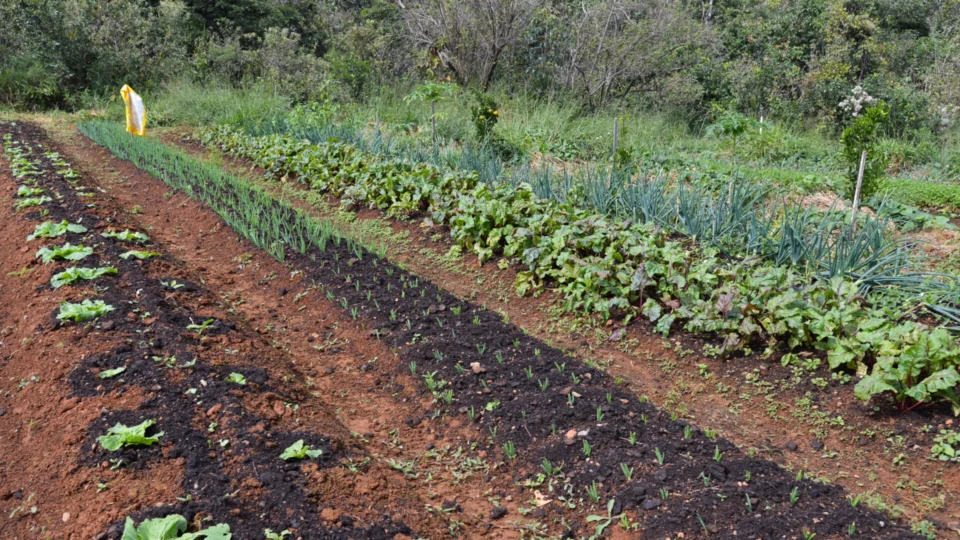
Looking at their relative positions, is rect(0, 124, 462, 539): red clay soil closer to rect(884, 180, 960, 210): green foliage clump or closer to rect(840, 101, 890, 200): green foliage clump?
rect(840, 101, 890, 200): green foliage clump

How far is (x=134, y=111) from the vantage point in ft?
27.3

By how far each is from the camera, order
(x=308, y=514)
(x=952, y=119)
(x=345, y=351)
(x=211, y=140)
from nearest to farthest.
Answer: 1. (x=308, y=514)
2. (x=345, y=351)
3. (x=211, y=140)
4. (x=952, y=119)

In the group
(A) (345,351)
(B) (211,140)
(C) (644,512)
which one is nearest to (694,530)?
(C) (644,512)

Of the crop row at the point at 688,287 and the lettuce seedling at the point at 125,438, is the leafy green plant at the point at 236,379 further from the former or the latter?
the crop row at the point at 688,287

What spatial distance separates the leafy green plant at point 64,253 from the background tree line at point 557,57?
903cm

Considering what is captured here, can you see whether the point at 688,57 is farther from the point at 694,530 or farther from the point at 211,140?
the point at 694,530

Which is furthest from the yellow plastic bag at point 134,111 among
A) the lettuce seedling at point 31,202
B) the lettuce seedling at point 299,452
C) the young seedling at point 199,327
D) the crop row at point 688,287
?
the lettuce seedling at point 299,452

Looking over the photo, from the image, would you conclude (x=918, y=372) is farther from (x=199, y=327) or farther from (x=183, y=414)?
(x=199, y=327)

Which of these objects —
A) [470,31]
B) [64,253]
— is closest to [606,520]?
[64,253]

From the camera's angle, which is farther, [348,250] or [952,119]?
[952,119]

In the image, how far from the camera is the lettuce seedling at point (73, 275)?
4.57 metres

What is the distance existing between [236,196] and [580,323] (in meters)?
4.37

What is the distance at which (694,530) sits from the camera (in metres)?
2.62

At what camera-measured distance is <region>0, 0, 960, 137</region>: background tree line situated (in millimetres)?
14523
